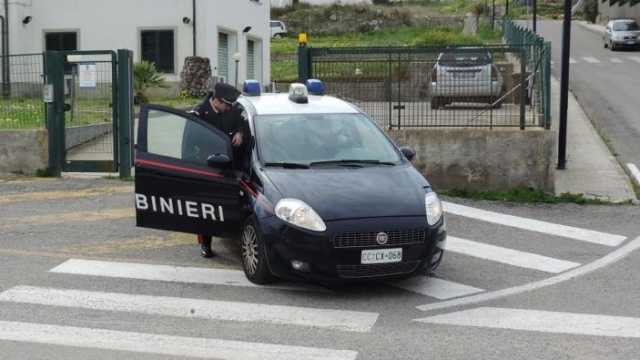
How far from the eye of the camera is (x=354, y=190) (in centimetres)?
739

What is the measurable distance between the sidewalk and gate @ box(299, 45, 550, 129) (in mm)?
1089

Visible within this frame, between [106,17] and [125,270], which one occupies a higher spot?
[106,17]

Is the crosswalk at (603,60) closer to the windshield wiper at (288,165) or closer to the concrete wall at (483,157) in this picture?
the concrete wall at (483,157)

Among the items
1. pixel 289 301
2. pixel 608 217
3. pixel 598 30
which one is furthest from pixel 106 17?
pixel 598 30

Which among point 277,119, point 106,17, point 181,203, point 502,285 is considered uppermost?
point 106,17

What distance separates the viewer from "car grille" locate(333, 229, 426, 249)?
22.9 ft

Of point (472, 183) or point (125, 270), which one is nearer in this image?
point (125, 270)

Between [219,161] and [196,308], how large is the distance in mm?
1552

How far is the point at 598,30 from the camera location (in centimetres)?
6322

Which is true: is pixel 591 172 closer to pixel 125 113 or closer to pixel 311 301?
pixel 125 113

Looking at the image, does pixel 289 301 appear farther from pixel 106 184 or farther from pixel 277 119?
pixel 106 184

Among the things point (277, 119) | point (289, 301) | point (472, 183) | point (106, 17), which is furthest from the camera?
point (106, 17)

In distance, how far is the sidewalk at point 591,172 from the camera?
40.3ft

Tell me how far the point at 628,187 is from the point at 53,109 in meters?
8.89
